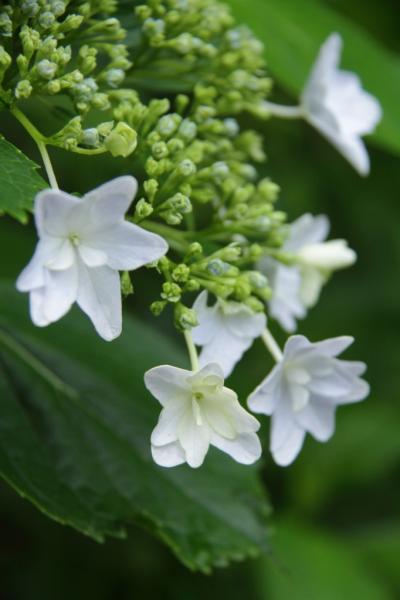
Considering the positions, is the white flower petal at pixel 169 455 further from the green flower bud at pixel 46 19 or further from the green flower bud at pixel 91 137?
the green flower bud at pixel 46 19

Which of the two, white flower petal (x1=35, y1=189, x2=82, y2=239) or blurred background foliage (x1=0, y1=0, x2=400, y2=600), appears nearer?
white flower petal (x1=35, y1=189, x2=82, y2=239)

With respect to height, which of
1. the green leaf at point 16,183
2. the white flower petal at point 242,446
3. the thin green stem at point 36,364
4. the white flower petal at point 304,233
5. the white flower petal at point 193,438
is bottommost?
the thin green stem at point 36,364

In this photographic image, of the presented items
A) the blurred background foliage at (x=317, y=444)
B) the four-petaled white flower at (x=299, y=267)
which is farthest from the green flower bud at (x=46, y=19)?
the blurred background foliage at (x=317, y=444)

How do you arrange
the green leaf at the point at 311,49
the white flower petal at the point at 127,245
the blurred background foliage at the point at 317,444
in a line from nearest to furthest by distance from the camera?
the white flower petal at the point at 127,245 → the green leaf at the point at 311,49 → the blurred background foliage at the point at 317,444

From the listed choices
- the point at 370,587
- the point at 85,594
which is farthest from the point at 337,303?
the point at 85,594

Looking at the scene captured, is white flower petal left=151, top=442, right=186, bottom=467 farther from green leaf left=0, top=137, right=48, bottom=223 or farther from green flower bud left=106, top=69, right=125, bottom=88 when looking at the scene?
green flower bud left=106, top=69, right=125, bottom=88

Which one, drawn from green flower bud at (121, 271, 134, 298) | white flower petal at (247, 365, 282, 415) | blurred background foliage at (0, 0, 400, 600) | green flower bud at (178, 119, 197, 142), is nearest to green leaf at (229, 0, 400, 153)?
blurred background foliage at (0, 0, 400, 600)
